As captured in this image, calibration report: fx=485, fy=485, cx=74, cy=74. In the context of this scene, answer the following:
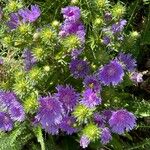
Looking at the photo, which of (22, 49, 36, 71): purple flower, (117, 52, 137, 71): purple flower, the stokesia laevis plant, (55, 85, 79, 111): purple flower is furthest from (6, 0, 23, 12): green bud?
(117, 52, 137, 71): purple flower

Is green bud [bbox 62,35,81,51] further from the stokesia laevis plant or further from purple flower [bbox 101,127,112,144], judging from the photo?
purple flower [bbox 101,127,112,144]

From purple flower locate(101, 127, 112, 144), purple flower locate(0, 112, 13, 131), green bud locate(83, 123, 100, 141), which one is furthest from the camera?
purple flower locate(0, 112, 13, 131)

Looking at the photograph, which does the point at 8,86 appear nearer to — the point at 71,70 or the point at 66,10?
the point at 71,70

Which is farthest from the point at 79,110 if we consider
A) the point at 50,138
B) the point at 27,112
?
the point at 50,138

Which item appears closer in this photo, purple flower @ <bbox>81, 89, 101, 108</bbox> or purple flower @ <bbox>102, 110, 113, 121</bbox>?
purple flower @ <bbox>81, 89, 101, 108</bbox>

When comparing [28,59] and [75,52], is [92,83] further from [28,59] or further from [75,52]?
[28,59]
